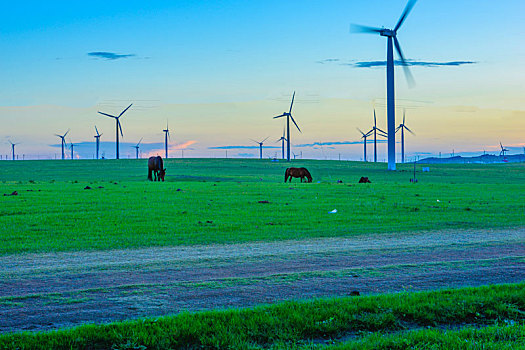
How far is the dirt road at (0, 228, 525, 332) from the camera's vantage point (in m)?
9.91

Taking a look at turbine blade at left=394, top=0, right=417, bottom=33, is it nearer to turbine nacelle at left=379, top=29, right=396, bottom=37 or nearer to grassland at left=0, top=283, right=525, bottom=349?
turbine nacelle at left=379, top=29, right=396, bottom=37

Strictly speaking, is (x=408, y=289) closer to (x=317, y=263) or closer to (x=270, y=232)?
(x=317, y=263)

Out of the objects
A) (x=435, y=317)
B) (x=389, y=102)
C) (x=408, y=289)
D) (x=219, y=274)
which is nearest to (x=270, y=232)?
(x=219, y=274)

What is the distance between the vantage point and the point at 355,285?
1169 cm

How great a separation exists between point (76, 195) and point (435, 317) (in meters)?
32.1

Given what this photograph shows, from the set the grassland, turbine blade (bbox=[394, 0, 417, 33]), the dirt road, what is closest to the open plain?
the dirt road

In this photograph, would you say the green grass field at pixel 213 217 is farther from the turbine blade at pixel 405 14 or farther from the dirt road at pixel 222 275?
the turbine blade at pixel 405 14

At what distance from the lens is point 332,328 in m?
8.80

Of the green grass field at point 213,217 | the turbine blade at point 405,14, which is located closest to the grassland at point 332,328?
the green grass field at point 213,217

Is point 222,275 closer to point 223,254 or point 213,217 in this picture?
point 223,254

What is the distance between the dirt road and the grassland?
810 millimetres

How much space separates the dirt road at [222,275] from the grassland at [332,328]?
810mm

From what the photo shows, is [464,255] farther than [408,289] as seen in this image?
Yes

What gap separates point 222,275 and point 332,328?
4.41 m
